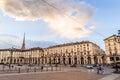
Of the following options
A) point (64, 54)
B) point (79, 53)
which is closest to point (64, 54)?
point (64, 54)

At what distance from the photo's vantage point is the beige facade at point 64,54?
115 meters

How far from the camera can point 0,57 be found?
170875 mm

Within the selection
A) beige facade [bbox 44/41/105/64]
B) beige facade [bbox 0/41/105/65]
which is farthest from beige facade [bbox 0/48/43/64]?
beige facade [bbox 44/41/105/64]

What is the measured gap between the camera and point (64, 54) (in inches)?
5133

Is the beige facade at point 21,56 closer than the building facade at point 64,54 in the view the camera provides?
No

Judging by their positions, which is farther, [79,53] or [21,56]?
[21,56]

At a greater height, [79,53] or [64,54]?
[79,53]

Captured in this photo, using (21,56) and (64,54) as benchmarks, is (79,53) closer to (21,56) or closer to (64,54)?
(64,54)

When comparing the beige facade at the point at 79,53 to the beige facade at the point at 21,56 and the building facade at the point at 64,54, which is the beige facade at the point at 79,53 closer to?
the building facade at the point at 64,54

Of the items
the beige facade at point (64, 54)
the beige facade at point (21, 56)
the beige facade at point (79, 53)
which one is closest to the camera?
the beige facade at point (79, 53)

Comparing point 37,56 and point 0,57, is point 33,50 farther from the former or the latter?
point 0,57

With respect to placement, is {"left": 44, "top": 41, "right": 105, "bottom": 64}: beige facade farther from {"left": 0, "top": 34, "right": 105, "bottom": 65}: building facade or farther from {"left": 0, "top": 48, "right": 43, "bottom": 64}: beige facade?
{"left": 0, "top": 48, "right": 43, "bottom": 64}: beige facade

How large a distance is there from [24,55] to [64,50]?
57819 mm

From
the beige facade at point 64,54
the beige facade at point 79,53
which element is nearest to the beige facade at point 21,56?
the beige facade at point 64,54
